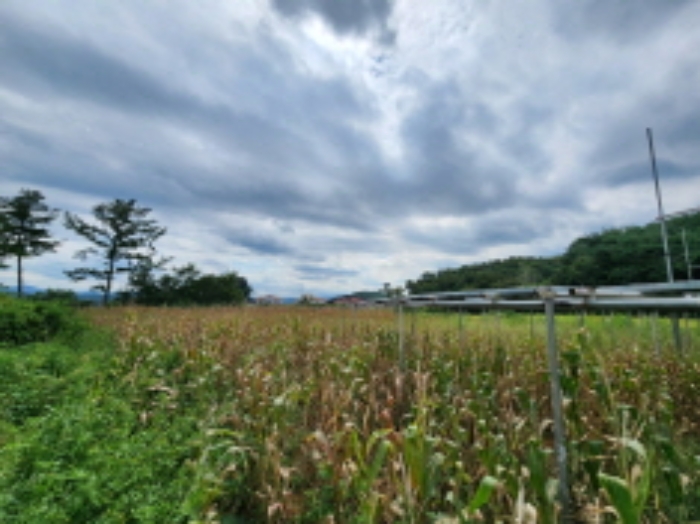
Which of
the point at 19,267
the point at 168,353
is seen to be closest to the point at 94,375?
the point at 168,353

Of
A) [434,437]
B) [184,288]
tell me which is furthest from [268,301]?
[184,288]

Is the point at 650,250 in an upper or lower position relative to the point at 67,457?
upper

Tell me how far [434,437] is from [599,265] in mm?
16227

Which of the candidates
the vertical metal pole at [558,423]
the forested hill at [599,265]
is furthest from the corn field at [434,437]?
the forested hill at [599,265]

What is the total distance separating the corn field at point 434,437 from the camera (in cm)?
184

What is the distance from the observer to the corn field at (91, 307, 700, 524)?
184cm

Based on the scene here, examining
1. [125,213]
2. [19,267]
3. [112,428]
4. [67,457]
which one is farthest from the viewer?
[125,213]

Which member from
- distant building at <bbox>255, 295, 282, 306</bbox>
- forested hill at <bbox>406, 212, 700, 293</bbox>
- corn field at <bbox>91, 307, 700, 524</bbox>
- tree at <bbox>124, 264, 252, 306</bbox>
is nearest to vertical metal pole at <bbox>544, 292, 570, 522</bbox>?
corn field at <bbox>91, 307, 700, 524</bbox>

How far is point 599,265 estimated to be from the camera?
50.9 feet

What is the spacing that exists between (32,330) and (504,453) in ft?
31.6

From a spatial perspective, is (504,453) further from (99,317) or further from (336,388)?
(99,317)

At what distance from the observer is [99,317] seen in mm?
12477

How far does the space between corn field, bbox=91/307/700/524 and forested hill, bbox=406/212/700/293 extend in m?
5.30

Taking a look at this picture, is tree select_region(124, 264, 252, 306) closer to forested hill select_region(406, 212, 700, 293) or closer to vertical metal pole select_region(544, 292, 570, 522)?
forested hill select_region(406, 212, 700, 293)
